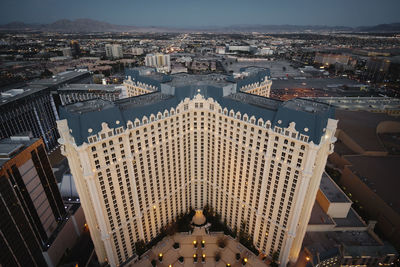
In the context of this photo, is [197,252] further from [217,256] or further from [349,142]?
[349,142]

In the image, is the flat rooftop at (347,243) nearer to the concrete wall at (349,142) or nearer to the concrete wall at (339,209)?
the concrete wall at (339,209)

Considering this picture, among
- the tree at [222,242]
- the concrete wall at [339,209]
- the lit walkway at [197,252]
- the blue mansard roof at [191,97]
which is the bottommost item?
the lit walkway at [197,252]

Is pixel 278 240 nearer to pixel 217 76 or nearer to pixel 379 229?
pixel 379 229

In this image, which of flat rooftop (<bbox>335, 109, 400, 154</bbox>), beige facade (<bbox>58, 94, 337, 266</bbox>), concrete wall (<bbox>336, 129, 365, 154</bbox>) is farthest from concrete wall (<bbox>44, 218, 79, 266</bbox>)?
flat rooftop (<bbox>335, 109, 400, 154</bbox>)

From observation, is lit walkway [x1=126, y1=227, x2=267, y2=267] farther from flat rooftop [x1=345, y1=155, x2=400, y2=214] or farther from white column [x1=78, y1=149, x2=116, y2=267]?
flat rooftop [x1=345, y1=155, x2=400, y2=214]

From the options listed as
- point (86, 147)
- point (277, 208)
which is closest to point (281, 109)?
point (277, 208)

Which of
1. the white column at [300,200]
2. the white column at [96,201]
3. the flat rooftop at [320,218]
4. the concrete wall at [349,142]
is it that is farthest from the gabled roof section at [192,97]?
the concrete wall at [349,142]

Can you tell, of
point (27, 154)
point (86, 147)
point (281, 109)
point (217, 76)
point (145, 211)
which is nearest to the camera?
point (86, 147)
